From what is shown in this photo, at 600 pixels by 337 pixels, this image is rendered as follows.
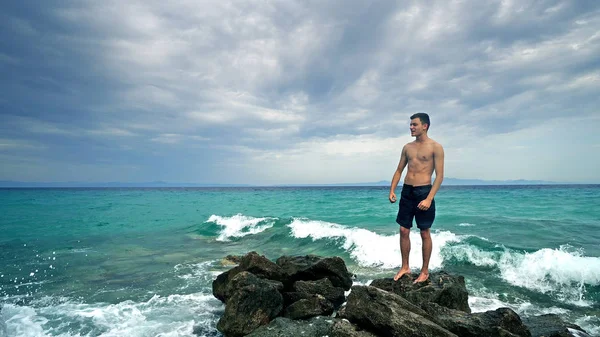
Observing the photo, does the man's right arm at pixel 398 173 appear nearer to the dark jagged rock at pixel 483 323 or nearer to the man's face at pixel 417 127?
the man's face at pixel 417 127

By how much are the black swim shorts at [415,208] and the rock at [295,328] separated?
2277 mm

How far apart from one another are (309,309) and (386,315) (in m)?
1.69

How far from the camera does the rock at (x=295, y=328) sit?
4.71 meters

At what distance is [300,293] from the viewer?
624 cm

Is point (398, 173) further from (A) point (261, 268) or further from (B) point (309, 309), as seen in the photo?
(A) point (261, 268)

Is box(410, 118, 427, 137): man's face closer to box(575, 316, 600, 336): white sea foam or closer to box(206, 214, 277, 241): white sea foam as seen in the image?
box(575, 316, 600, 336): white sea foam

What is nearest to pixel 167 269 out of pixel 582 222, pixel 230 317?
pixel 230 317

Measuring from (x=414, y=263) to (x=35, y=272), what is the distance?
1260 cm

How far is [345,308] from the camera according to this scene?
15.9ft

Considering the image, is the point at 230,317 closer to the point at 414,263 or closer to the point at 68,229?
the point at 414,263

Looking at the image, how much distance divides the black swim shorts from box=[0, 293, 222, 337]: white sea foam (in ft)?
13.6

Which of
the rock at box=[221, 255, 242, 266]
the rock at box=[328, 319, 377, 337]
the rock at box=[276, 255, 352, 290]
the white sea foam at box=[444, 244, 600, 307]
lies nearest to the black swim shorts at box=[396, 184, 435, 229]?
the rock at box=[276, 255, 352, 290]

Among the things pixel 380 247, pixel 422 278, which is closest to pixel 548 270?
pixel 380 247

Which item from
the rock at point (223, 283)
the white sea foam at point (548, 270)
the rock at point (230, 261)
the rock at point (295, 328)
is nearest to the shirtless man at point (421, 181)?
the rock at point (295, 328)
